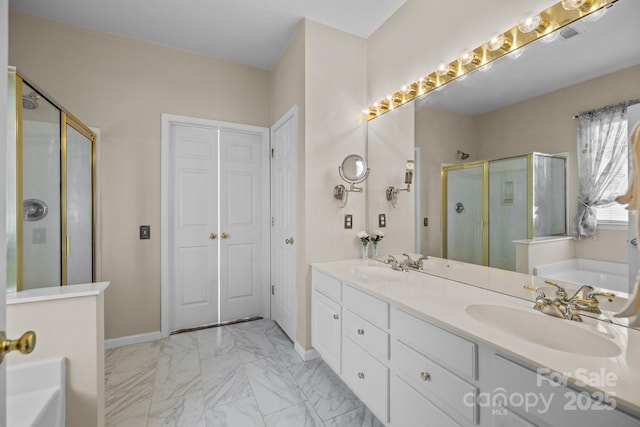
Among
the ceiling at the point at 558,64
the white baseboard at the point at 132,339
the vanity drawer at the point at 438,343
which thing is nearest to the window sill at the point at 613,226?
the ceiling at the point at 558,64

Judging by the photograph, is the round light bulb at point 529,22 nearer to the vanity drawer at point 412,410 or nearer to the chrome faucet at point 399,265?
the chrome faucet at point 399,265

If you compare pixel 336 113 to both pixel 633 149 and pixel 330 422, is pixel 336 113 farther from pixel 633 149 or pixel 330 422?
pixel 330 422

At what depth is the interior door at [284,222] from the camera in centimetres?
249

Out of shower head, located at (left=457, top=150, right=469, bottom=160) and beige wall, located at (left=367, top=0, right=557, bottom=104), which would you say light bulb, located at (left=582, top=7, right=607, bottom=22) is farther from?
shower head, located at (left=457, top=150, right=469, bottom=160)

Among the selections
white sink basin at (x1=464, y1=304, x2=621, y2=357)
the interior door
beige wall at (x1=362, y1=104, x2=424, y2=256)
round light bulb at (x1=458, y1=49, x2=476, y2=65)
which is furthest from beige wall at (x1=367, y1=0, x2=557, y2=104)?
white sink basin at (x1=464, y1=304, x2=621, y2=357)

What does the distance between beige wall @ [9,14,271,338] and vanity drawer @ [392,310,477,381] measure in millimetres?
2343

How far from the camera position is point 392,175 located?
221 centimetres

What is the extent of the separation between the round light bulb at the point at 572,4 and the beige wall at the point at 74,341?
2.40 m

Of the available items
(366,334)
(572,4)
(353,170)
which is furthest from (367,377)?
(572,4)

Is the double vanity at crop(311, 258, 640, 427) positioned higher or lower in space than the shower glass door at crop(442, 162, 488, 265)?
lower

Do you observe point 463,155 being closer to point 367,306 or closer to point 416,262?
point 416,262

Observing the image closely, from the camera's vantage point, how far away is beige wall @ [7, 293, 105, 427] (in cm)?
113

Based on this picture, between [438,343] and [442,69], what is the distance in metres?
1.61

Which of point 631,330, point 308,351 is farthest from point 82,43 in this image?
point 631,330
